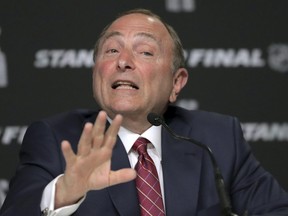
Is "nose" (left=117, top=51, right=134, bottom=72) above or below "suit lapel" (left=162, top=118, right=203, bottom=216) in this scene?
above

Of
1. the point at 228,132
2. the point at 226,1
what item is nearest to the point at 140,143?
the point at 228,132

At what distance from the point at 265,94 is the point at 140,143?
43.3 inches

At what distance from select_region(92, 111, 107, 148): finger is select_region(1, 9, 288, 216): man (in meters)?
0.33

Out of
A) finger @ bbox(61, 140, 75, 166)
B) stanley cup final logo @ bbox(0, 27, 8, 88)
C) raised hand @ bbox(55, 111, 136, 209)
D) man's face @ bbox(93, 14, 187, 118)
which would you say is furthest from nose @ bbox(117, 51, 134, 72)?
stanley cup final logo @ bbox(0, 27, 8, 88)

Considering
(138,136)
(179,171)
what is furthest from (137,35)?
(179,171)

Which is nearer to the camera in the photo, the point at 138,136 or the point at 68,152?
the point at 68,152

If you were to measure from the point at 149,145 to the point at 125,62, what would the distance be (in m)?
0.31

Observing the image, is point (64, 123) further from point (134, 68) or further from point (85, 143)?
point (85, 143)

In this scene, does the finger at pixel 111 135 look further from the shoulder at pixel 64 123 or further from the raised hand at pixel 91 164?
the shoulder at pixel 64 123

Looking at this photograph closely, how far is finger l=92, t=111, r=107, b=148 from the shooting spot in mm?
1979

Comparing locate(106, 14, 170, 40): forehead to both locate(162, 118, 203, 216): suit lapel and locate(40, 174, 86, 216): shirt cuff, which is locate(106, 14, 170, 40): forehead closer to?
locate(162, 118, 203, 216): suit lapel

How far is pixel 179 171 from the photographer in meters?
2.54

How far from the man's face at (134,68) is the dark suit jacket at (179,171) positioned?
0.13m

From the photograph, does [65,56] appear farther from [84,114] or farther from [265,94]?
[265,94]
